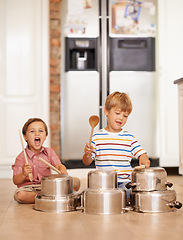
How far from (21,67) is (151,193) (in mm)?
2238

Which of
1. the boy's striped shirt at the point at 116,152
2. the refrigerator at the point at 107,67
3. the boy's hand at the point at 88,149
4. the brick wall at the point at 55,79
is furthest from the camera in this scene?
the brick wall at the point at 55,79

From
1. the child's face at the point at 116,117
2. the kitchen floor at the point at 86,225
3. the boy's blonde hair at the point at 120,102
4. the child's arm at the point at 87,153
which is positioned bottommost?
the kitchen floor at the point at 86,225

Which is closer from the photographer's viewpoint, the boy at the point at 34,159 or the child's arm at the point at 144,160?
the child's arm at the point at 144,160

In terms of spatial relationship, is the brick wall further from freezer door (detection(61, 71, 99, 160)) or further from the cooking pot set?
the cooking pot set

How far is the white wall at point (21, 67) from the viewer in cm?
377

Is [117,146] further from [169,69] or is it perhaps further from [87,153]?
[169,69]

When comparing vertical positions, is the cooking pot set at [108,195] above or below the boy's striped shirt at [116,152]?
below

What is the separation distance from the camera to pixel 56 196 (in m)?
1.94

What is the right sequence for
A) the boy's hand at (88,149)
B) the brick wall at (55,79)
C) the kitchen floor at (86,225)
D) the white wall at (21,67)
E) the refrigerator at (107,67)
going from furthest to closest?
the brick wall at (55,79) → the refrigerator at (107,67) → the white wall at (21,67) → the boy's hand at (88,149) → the kitchen floor at (86,225)

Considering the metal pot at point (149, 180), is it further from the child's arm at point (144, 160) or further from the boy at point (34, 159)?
the boy at point (34, 159)

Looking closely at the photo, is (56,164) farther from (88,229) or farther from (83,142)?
(83,142)

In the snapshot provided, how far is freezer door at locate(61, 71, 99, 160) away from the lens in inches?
162

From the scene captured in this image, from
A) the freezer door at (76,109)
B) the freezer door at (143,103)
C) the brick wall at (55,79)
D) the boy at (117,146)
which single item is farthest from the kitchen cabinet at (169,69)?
the boy at (117,146)

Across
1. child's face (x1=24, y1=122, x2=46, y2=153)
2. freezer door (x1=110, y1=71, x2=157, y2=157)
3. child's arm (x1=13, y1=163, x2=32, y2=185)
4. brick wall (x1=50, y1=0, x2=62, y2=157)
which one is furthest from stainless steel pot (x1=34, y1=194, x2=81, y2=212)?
brick wall (x1=50, y1=0, x2=62, y2=157)
